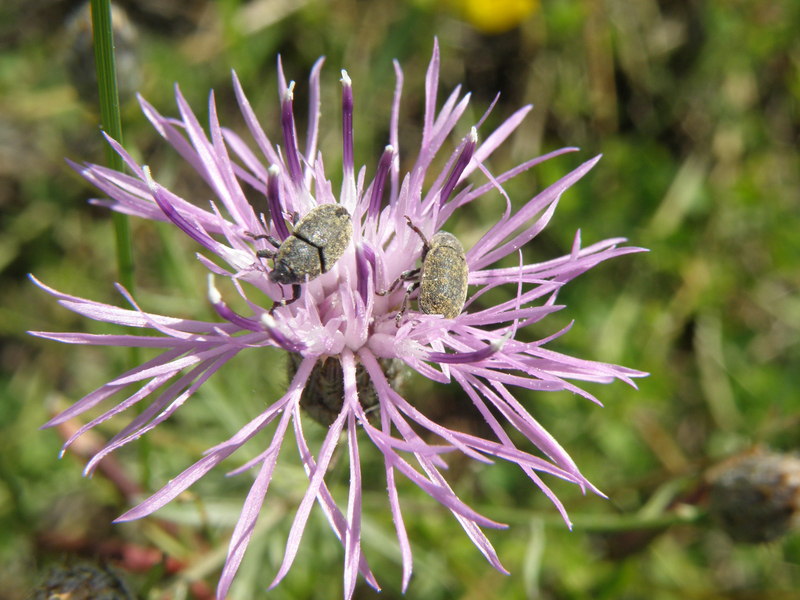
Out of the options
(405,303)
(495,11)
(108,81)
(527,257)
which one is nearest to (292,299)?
(405,303)

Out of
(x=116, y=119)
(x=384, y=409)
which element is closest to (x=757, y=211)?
(x=384, y=409)

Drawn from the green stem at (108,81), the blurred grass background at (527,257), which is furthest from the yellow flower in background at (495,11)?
the green stem at (108,81)

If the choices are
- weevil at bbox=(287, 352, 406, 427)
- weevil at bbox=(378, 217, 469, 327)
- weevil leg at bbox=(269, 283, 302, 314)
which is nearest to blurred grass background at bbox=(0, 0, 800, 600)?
weevil at bbox=(287, 352, 406, 427)

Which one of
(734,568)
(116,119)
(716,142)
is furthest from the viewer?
(716,142)

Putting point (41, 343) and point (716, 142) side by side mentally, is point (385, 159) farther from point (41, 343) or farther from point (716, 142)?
point (716, 142)

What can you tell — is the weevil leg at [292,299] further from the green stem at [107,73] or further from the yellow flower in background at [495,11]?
the yellow flower in background at [495,11]

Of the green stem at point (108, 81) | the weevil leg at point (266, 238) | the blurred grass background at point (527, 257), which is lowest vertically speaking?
the blurred grass background at point (527, 257)

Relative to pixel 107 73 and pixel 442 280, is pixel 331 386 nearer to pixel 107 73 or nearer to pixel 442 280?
pixel 442 280
